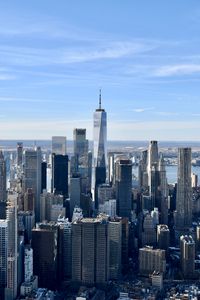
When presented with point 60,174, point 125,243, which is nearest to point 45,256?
point 125,243

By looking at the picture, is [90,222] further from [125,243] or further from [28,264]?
[125,243]

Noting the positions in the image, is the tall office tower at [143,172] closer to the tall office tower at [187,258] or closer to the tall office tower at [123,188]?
the tall office tower at [123,188]

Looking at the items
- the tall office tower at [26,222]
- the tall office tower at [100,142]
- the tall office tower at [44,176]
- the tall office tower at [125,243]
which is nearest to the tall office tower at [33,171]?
the tall office tower at [44,176]

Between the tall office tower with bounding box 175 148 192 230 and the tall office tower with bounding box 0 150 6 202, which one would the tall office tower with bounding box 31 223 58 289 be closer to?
the tall office tower with bounding box 0 150 6 202

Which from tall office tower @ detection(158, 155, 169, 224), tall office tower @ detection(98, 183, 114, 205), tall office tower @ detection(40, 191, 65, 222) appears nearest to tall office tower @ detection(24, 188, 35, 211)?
tall office tower @ detection(40, 191, 65, 222)

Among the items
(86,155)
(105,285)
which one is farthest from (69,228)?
(86,155)
